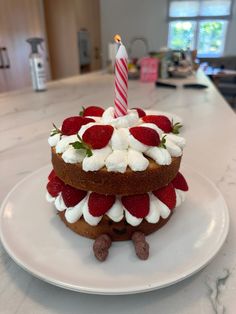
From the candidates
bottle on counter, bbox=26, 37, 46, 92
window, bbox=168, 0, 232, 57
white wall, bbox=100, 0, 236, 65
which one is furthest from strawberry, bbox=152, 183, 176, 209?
window, bbox=168, 0, 232, 57

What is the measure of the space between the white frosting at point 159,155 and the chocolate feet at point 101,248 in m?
0.16

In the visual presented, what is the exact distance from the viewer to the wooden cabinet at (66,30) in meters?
3.89

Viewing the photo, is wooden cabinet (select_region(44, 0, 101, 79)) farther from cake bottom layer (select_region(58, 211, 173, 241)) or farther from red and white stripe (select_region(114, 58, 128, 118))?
cake bottom layer (select_region(58, 211, 173, 241))

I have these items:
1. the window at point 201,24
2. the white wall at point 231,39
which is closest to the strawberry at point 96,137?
the window at point 201,24

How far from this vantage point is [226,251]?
468 mm

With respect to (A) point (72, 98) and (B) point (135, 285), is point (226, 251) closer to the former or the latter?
(B) point (135, 285)

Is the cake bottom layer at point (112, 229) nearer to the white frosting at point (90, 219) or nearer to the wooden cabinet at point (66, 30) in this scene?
the white frosting at point (90, 219)

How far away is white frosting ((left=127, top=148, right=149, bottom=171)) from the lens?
441 mm

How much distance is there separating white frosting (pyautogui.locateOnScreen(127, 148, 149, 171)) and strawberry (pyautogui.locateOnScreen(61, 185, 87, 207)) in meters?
0.12

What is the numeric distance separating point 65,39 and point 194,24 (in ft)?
11.2

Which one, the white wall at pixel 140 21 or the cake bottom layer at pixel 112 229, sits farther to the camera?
the white wall at pixel 140 21

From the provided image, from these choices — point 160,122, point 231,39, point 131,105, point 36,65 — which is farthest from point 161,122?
point 231,39

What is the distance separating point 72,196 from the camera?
19.3 inches

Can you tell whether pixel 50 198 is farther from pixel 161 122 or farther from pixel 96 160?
pixel 161 122
